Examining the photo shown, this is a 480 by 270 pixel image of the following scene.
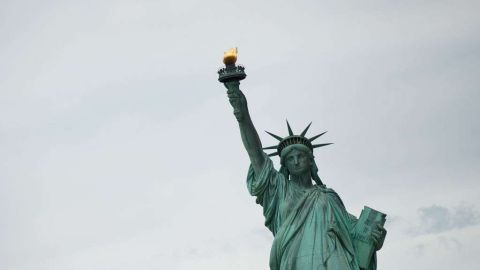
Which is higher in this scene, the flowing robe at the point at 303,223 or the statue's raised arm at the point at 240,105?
the statue's raised arm at the point at 240,105

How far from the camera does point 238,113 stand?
2439cm

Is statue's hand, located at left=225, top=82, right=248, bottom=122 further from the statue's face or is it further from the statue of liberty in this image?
the statue's face

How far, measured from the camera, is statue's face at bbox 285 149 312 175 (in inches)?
966

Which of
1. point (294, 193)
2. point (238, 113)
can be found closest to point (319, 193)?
point (294, 193)

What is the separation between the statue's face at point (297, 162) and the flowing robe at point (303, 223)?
0.27 metres

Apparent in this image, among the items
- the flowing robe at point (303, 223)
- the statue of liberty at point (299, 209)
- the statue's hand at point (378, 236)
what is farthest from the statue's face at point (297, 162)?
the statue's hand at point (378, 236)

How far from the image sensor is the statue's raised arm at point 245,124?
24.4 metres

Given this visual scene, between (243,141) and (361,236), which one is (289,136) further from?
(361,236)

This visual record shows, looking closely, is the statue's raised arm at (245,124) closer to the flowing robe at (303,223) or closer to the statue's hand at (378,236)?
the flowing robe at (303,223)

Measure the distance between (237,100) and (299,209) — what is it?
2.40 metres

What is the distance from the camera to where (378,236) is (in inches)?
938

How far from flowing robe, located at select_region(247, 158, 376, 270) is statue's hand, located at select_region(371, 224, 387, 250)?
1.41 feet

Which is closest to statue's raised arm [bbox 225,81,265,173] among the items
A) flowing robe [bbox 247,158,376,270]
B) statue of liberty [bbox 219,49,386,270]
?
statue of liberty [bbox 219,49,386,270]

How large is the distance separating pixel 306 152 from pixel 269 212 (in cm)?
136
